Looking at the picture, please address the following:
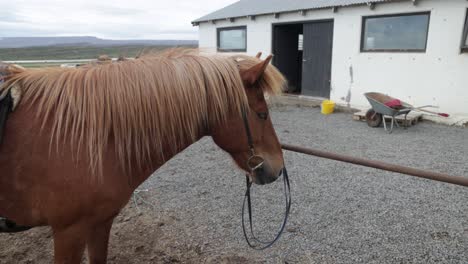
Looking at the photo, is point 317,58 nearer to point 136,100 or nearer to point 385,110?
point 385,110

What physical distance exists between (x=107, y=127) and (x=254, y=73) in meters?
0.71

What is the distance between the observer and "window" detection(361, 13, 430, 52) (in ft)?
23.1

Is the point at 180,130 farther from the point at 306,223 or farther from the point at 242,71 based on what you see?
the point at 306,223

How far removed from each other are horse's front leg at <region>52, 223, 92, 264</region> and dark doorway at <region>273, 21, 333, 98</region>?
340 inches

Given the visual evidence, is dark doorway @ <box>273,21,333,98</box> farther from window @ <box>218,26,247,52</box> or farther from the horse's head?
the horse's head

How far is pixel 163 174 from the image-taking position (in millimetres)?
4328

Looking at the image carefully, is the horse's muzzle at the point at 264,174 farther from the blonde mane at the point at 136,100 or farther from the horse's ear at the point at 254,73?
the horse's ear at the point at 254,73

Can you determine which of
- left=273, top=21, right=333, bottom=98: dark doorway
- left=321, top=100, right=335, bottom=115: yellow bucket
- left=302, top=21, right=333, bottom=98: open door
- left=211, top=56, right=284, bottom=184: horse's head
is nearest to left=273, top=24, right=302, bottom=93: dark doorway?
left=273, top=21, right=333, bottom=98: dark doorway

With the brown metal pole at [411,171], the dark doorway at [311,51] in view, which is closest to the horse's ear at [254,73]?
the brown metal pole at [411,171]

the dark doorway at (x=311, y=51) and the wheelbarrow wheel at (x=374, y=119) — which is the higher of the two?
the dark doorway at (x=311, y=51)

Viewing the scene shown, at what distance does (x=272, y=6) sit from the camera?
34.4 ft

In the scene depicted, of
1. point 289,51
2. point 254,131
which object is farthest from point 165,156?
point 289,51

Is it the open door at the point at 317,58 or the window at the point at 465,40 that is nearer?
the window at the point at 465,40

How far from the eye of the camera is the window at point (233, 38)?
1106 cm
